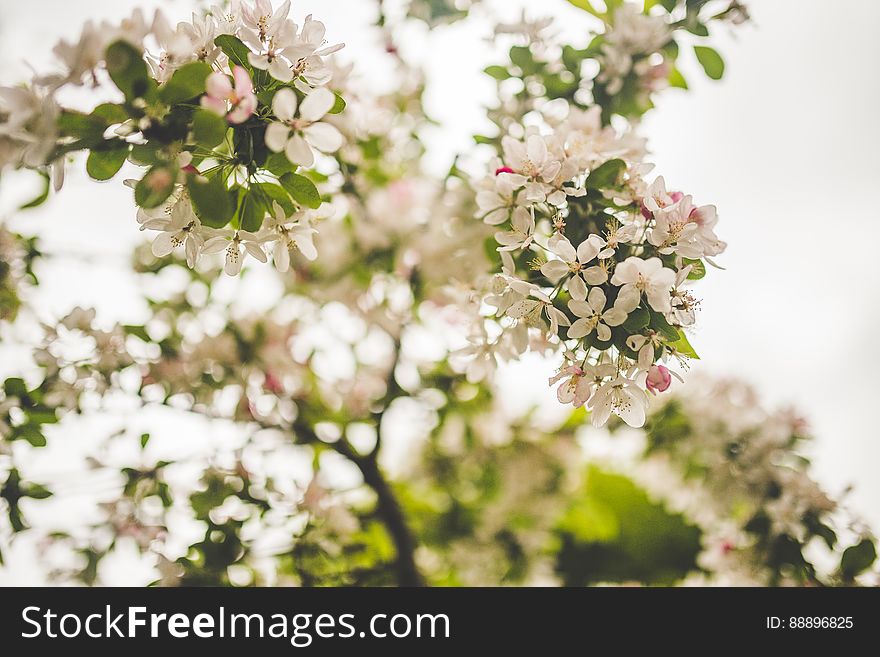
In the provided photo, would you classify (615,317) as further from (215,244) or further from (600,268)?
(215,244)

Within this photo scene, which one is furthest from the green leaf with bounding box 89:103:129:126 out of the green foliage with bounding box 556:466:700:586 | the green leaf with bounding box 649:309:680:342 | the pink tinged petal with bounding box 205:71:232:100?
the green foliage with bounding box 556:466:700:586

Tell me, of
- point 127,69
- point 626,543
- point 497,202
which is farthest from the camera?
point 626,543

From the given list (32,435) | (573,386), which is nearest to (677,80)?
(573,386)

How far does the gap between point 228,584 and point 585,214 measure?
1235mm

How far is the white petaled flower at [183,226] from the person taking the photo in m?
0.77

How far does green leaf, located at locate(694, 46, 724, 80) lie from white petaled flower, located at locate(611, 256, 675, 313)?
825 millimetres

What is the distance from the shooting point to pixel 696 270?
0.89 m

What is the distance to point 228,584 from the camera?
1.43 m

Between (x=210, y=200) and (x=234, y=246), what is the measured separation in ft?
0.48

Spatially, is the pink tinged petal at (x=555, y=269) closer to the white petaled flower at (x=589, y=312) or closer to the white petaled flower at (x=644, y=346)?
the white petaled flower at (x=589, y=312)

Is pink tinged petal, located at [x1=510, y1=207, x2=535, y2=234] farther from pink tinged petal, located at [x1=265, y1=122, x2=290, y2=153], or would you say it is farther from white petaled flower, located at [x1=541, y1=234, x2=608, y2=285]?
pink tinged petal, located at [x1=265, y1=122, x2=290, y2=153]
